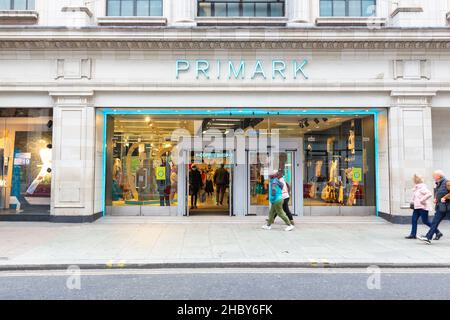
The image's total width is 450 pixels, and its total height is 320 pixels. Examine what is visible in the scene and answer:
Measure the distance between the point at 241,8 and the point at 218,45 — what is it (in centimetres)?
227

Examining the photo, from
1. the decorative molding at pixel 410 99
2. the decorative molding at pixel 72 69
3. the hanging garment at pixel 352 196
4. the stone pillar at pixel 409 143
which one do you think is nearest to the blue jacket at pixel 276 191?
the stone pillar at pixel 409 143

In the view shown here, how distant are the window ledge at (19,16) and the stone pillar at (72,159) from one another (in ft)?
9.32

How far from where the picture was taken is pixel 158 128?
537 inches

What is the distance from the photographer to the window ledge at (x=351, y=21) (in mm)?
12672

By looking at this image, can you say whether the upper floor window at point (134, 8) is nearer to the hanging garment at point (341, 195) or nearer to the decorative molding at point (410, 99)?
the decorative molding at point (410, 99)

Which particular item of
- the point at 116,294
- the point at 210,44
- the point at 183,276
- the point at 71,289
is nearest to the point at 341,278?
the point at 183,276

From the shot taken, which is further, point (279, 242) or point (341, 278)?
point (279, 242)

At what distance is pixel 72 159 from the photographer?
1188 cm

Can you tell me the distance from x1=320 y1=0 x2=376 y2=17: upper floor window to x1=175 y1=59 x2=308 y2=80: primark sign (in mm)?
2451

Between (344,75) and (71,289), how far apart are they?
1023cm

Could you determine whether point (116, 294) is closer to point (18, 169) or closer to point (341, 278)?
point (341, 278)

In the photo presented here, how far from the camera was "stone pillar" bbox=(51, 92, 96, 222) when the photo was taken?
11.8m

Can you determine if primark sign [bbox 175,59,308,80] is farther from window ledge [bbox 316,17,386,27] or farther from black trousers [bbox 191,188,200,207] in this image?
black trousers [bbox 191,188,200,207]

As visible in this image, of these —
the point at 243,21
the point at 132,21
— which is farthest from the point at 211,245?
the point at 132,21
